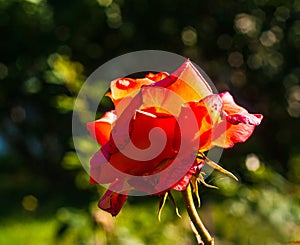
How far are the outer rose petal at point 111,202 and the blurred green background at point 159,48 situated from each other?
0.81 m

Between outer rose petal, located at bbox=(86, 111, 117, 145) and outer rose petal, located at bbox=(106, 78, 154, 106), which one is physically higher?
outer rose petal, located at bbox=(106, 78, 154, 106)

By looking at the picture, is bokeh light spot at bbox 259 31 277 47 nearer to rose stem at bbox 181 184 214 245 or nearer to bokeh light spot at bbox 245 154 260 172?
bokeh light spot at bbox 245 154 260 172

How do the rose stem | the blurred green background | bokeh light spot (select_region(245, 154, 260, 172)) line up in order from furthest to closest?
the blurred green background < bokeh light spot (select_region(245, 154, 260, 172)) < the rose stem

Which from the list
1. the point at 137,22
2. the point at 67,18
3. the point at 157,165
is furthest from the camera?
the point at 137,22

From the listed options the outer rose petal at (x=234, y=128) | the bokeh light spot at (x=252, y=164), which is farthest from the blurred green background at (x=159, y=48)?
the outer rose petal at (x=234, y=128)

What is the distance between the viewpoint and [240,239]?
162 cm

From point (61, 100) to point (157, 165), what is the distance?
110cm

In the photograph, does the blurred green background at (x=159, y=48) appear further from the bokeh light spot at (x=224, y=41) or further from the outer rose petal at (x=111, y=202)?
the outer rose petal at (x=111, y=202)

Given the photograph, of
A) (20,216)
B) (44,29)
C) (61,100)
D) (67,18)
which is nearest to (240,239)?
(61,100)

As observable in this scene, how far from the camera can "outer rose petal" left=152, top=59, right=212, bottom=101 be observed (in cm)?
→ 65

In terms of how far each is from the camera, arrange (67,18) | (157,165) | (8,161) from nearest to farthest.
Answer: (157,165), (67,18), (8,161)

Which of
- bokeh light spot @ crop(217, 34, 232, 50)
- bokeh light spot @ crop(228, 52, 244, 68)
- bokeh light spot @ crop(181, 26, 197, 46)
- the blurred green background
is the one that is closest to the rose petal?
the blurred green background

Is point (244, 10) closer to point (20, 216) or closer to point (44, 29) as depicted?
point (44, 29)

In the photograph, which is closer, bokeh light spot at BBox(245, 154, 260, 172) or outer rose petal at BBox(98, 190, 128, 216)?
outer rose petal at BBox(98, 190, 128, 216)
